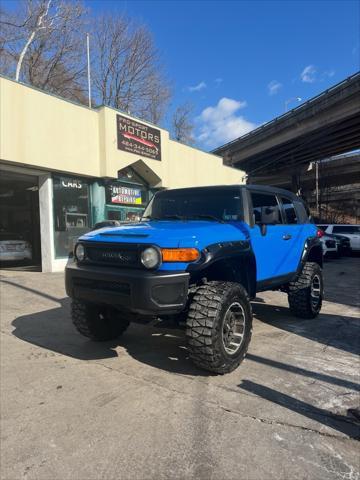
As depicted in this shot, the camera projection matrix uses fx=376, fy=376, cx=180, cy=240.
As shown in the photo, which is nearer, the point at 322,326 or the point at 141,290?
the point at 141,290

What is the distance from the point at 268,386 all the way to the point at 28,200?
17.2 meters

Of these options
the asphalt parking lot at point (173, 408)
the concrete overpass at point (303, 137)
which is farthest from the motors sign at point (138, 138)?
the concrete overpass at point (303, 137)

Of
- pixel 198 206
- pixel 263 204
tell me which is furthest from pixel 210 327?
pixel 263 204

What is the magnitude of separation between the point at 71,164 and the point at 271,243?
9206 millimetres

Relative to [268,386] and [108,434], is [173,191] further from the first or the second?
[108,434]

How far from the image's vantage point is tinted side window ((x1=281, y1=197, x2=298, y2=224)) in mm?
5871

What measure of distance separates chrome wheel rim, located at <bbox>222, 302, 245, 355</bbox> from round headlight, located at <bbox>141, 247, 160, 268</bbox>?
36.7 inches

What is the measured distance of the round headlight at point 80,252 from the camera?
4.28 meters

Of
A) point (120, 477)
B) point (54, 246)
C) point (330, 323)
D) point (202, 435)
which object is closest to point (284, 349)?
point (330, 323)

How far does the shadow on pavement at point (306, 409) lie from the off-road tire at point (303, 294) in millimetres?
2607

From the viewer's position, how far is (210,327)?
361 cm

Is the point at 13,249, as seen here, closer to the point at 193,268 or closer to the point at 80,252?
the point at 80,252

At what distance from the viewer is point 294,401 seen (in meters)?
3.34

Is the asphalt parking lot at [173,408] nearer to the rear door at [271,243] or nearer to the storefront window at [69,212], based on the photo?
the rear door at [271,243]
